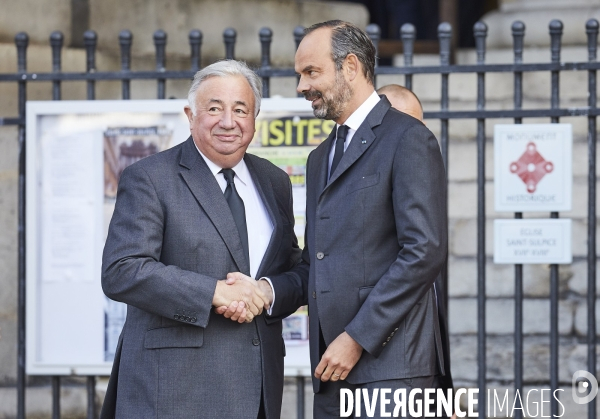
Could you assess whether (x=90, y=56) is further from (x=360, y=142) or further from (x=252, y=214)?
(x=360, y=142)

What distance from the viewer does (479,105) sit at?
4.84 m

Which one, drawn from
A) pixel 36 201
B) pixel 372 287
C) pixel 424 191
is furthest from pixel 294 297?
pixel 36 201

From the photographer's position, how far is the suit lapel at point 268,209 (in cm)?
337

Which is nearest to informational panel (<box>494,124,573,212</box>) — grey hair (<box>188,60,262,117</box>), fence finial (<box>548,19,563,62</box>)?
fence finial (<box>548,19,563,62</box>)

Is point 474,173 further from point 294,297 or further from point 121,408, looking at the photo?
point 121,408

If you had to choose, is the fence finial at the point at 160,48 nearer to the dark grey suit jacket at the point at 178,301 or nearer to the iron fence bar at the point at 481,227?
the iron fence bar at the point at 481,227

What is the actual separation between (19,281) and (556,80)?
2.91 metres

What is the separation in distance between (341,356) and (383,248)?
36 cm

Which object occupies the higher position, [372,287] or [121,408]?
[372,287]

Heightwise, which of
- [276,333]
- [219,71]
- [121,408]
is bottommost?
[121,408]

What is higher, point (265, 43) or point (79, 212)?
point (265, 43)

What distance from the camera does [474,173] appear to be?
256 inches

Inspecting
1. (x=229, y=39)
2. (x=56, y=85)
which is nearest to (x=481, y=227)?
(x=229, y=39)

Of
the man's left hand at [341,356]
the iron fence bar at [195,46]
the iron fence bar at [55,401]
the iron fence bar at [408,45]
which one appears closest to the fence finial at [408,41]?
the iron fence bar at [408,45]
